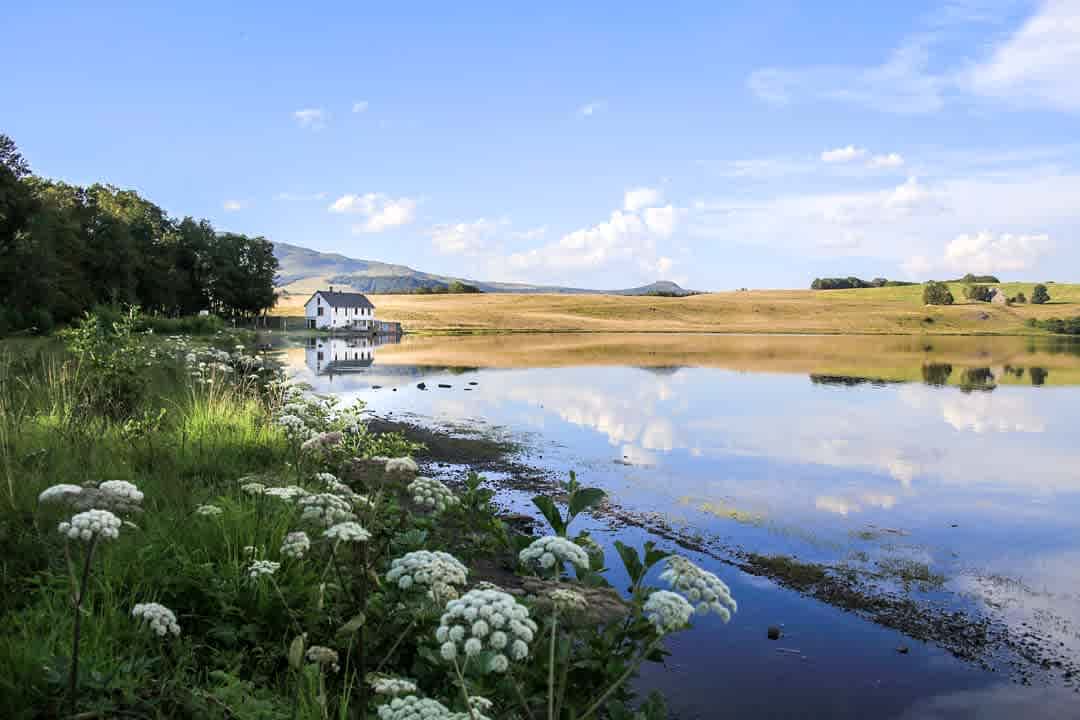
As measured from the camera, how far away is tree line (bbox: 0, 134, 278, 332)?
163 feet

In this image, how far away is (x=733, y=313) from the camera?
13788cm

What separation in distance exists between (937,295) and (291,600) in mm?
161185

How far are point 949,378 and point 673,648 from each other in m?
43.3

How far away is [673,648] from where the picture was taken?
806cm

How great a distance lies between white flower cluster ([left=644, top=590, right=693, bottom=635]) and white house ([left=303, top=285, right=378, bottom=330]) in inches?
4356

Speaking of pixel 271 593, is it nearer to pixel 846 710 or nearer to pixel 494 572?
pixel 494 572

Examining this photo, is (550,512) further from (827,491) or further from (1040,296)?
(1040,296)

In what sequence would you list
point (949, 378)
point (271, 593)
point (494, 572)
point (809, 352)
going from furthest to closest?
1. point (809, 352)
2. point (949, 378)
3. point (494, 572)
4. point (271, 593)

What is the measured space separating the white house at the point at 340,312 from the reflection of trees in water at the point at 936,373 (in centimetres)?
8019

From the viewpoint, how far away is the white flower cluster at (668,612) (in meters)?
3.07

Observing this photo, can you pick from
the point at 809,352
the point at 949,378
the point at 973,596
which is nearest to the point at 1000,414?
the point at 949,378

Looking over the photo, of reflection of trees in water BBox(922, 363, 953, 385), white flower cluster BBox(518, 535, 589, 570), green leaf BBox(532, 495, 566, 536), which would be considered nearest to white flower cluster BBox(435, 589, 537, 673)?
white flower cluster BBox(518, 535, 589, 570)

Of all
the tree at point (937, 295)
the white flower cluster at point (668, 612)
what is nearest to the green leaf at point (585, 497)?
the white flower cluster at point (668, 612)

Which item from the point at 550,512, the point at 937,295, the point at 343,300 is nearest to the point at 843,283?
the point at 937,295
